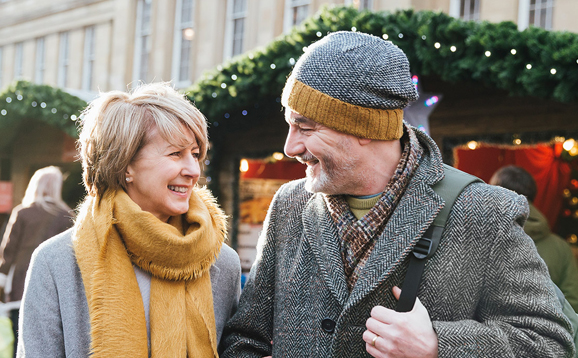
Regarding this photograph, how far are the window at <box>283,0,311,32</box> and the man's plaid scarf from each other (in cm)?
988

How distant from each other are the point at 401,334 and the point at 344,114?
736mm

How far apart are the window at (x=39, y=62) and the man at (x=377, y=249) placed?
1876 cm

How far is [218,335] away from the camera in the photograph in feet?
7.09

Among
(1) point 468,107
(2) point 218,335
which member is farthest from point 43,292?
(1) point 468,107

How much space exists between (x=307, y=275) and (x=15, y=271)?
158 inches

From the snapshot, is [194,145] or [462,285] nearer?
[462,285]

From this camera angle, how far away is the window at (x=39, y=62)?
1827 cm

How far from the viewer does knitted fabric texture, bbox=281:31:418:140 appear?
176cm

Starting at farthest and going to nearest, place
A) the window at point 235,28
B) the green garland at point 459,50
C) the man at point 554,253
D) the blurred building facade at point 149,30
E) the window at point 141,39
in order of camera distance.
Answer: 1. the window at point 141,39
2. the window at point 235,28
3. the blurred building facade at point 149,30
4. the green garland at point 459,50
5. the man at point 554,253

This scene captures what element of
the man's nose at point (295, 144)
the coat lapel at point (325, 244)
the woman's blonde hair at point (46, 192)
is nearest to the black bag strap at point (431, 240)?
the coat lapel at point (325, 244)

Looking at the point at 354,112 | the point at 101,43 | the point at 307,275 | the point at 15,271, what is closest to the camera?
the point at 354,112

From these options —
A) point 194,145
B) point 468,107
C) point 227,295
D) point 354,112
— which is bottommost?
point 227,295

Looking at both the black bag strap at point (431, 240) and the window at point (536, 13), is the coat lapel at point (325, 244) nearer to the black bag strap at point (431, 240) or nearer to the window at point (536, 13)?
the black bag strap at point (431, 240)

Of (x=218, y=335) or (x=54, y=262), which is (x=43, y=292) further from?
(x=218, y=335)
